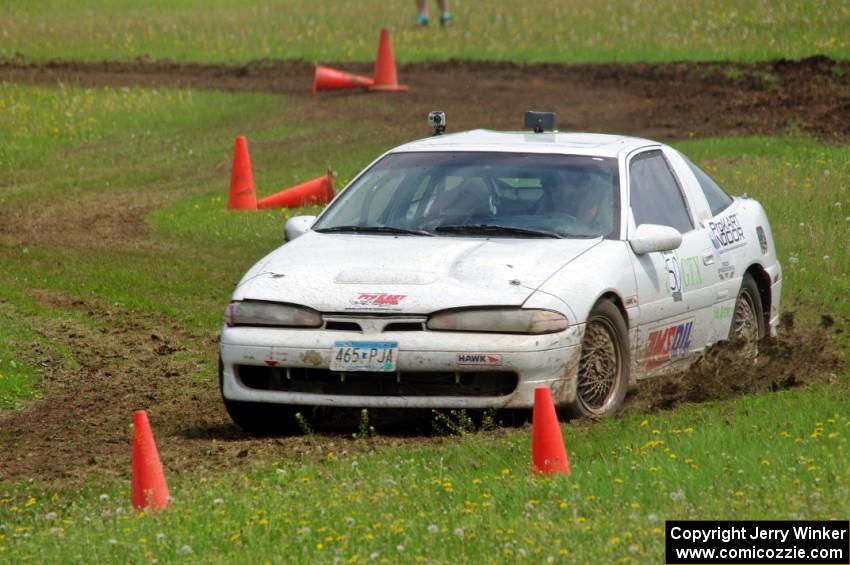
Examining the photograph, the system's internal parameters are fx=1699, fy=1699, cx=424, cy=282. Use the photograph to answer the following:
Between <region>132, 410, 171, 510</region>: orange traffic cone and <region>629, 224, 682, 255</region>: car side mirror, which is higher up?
<region>629, 224, 682, 255</region>: car side mirror

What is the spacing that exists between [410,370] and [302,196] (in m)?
9.99

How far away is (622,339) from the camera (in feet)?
28.5

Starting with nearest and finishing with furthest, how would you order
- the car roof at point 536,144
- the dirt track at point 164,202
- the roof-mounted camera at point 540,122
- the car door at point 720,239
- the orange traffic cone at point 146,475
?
the orange traffic cone at point 146,475, the dirt track at point 164,202, the car roof at point 536,144, the car door at point 720,239, the roof-mounted camera at point 540,122

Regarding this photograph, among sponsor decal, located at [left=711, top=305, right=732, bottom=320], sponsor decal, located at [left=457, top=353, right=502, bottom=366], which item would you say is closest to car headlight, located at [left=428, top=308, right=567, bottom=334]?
sponsor decal, located at [left=457, top=353, right=502, bottom=366]

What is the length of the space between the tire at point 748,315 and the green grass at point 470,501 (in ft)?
6.77

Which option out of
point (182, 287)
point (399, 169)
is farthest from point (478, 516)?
point (182, 287)

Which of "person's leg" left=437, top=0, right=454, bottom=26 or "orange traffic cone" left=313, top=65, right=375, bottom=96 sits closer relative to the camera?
"orange traffic cone" left=313, top=65, right=375, bottom=96

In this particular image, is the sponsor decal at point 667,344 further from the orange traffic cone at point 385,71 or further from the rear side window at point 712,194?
the orange traffic cone at point 385,71

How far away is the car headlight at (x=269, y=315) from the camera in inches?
326

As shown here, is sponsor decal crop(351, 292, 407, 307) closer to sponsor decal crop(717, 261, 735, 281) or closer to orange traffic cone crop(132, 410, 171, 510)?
orange traffic cone crop(132, 410, 171, 510)

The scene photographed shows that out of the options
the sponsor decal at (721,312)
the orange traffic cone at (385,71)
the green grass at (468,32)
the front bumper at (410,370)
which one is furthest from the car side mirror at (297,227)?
the green grass at (468,32)

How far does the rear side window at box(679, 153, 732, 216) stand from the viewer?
1029 cm

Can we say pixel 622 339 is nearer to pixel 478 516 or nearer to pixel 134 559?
pixel 478 516

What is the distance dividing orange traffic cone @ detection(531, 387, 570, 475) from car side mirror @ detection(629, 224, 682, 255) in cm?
206
